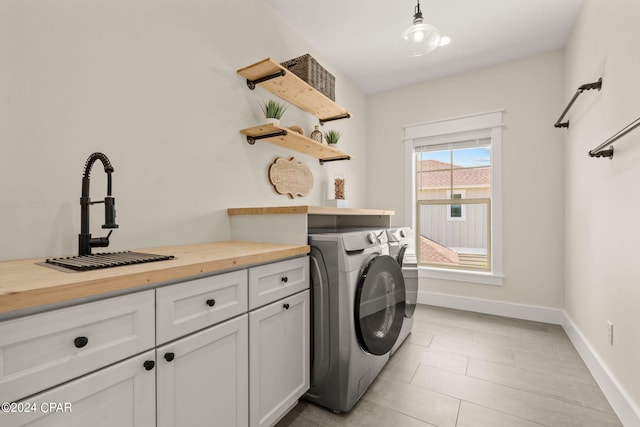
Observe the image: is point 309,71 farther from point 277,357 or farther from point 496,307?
point 496,307

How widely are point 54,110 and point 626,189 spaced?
107 inches

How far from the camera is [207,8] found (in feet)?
6.18

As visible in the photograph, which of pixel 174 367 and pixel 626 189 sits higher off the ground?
pixel 626 189

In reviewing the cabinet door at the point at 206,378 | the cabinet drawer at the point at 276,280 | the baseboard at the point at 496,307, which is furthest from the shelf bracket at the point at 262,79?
the baseboard at the point at 496,307

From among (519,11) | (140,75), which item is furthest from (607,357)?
(140,75)

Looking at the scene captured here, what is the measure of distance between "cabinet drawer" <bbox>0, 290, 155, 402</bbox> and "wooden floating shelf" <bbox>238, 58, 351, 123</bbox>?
5.39 ft

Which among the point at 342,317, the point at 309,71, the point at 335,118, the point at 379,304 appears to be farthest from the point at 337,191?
the point at 342,317

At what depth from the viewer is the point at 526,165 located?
3117 millimetres

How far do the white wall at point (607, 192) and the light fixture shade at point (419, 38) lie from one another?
3.00ft

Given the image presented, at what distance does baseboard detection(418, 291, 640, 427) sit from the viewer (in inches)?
60.4

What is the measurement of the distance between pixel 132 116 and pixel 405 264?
202 centimetres

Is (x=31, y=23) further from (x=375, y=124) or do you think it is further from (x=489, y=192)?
(x=489, y=192)

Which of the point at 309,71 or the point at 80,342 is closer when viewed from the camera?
Answer: the point at 80,342

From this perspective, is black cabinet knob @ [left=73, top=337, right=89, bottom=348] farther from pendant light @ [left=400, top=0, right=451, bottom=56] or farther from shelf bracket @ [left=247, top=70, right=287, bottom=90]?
pendant light @ [left=400, top=0, right=451, bottom=56]
